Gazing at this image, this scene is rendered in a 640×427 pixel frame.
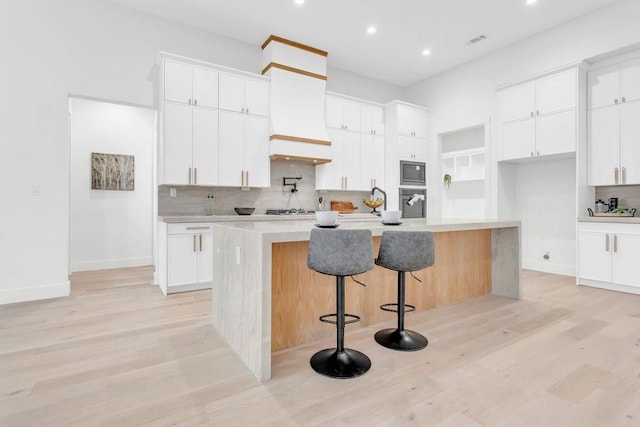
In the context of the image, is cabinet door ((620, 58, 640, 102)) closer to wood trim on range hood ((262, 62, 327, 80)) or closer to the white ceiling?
the white ceiling

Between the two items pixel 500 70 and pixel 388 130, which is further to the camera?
pixel 388 130

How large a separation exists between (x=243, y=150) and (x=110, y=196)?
275 cm

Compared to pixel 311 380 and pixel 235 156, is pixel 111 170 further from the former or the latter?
pixel 311 380

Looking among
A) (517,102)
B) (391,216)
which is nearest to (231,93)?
(391,216)

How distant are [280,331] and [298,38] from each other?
4.25 m

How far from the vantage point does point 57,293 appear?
360 cm

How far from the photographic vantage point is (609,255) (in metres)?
3.88

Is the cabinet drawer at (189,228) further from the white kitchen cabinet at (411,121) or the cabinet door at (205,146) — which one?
the white kitchen cabinet at (411,121)

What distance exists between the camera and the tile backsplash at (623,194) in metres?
4.03

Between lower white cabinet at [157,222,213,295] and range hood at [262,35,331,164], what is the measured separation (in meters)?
1.57

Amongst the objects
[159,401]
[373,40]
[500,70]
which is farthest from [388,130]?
[159,401]

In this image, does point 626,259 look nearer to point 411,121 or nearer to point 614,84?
point 614,84

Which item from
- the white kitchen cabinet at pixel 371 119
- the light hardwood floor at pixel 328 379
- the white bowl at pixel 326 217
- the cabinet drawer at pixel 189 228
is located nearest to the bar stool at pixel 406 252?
the light hardwood floor at pixel 328 379

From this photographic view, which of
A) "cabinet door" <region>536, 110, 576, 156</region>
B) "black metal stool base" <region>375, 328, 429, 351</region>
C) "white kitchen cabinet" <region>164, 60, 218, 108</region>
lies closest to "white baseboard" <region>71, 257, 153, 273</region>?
"white kitchen cabinet" <region>164, 60, 218, 108</region>
